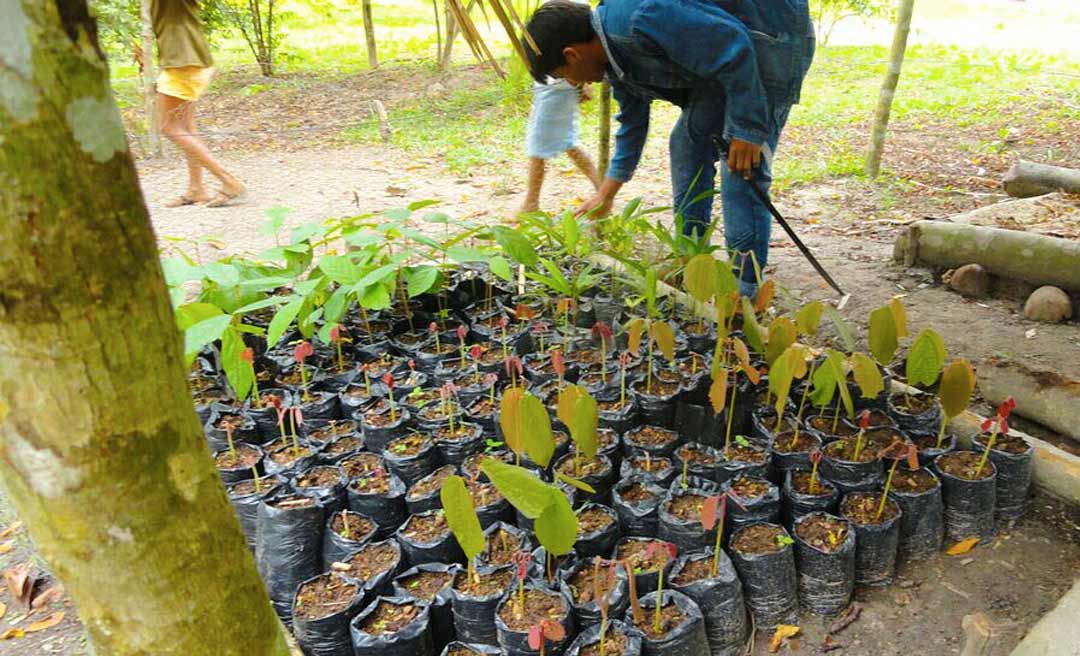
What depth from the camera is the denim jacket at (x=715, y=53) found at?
6.23ft

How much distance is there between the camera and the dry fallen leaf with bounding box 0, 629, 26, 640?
4.78 feet

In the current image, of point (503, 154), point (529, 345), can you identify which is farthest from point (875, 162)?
point (529, 345)

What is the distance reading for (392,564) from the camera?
143 cm

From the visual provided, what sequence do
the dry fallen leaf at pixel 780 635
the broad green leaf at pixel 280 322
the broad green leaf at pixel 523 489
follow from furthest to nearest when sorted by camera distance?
the broad green leaf at pixel 280 322 → the dry fallen leaf at pixel 780 635 → the broad green leaf at pixel 523 489

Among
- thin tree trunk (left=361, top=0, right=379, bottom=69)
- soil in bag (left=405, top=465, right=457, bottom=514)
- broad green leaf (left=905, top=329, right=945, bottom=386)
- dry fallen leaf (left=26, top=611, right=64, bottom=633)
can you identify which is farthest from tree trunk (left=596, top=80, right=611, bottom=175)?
thin tree trunk (left=361, top=0, right=379, bottom=69)

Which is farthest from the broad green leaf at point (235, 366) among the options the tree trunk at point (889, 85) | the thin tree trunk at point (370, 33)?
the thin tree trunk at point (370, 33)

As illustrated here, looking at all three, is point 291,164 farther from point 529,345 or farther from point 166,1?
point 529,345

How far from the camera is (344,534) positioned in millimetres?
1519

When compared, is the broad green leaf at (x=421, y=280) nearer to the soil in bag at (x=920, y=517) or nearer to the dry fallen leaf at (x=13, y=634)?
the dry fallen leaf at (x=13, y=634)

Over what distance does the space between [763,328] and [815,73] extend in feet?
22.1

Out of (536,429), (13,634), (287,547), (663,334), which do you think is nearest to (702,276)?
(663,334)

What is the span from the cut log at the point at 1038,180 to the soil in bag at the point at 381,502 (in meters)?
3.45

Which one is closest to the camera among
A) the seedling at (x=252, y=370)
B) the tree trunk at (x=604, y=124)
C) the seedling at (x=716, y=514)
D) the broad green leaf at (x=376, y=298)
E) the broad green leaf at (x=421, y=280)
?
the seedling at (x=716, y=514)

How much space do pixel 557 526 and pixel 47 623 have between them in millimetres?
1117
